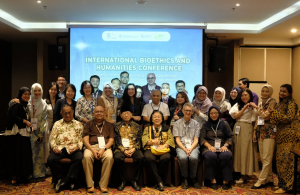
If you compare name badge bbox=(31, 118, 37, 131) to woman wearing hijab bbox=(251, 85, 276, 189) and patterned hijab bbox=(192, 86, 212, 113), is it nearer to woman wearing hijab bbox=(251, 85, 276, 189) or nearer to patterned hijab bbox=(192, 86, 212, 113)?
patterned hijab bbox=(192, 86, 212, 113)

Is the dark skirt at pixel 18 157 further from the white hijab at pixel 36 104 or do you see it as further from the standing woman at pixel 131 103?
the standing woman at pixel 131 103

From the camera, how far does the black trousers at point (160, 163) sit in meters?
4.27

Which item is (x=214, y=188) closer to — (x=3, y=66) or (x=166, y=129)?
(x=166, y=129)

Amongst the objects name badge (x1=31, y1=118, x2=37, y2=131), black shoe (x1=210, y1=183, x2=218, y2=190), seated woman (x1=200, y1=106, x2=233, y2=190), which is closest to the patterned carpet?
black shoe (x1=210, y1=183, x2=218, y2=190)

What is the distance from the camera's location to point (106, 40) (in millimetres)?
6750

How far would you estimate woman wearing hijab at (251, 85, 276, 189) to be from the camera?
4250 mm

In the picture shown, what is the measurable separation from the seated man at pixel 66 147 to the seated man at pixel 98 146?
11 centimetres

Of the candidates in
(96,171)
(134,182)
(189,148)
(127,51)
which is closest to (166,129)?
(189,148)

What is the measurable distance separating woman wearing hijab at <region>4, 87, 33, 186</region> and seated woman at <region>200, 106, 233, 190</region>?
2732mm

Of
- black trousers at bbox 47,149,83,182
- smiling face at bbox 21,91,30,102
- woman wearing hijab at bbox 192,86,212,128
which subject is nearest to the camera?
black trousers at bbox 47,149,83,182

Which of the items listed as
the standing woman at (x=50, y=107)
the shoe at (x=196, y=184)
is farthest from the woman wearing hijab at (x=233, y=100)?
the standing woman at (x=50, y=107)

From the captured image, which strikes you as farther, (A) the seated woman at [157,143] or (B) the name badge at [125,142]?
(B) the name badge at [125,142]

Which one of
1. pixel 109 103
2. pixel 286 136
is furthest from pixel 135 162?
pixel 286 136

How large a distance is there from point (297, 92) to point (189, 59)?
139 inches
